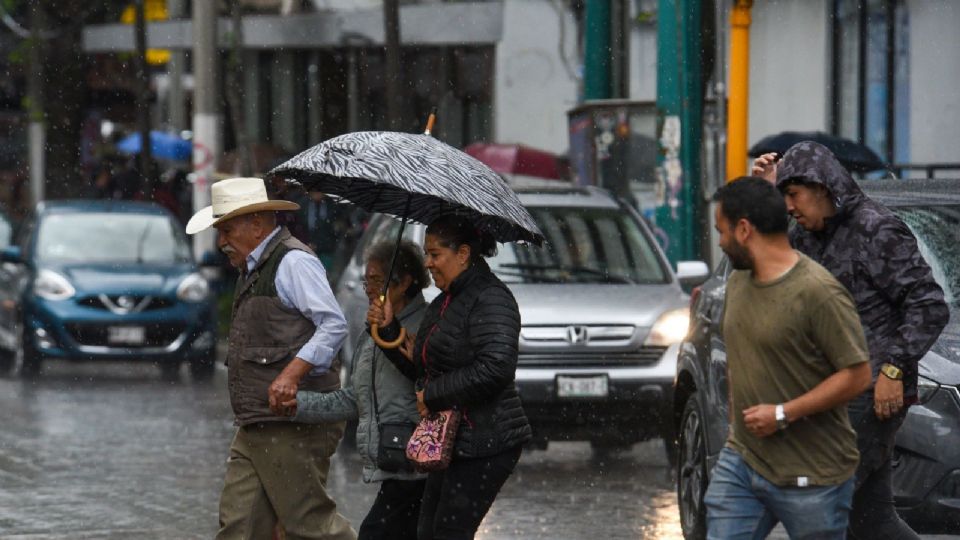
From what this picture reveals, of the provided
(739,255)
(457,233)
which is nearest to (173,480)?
(457,233)

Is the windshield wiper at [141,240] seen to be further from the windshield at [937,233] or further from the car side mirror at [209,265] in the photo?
the windshield at [937,233]

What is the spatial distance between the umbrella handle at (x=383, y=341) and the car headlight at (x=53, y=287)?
37.2 ft

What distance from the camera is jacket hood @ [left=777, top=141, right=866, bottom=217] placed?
700cm

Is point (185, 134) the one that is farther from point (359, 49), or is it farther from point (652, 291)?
point (652, 291)

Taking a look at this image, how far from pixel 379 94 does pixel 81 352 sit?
18.6m

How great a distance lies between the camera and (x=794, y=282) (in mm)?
5941

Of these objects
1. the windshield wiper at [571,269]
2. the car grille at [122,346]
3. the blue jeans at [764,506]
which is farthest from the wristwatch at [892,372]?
the car grille at [122,346]

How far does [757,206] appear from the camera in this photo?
5.95m

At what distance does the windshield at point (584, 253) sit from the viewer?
13242 mm

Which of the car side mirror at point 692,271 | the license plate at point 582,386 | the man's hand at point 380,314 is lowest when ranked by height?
the license plate at point 582,386

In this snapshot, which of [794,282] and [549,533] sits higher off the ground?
[794,282]

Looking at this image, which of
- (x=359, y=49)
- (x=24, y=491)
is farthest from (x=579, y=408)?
(x=359, y=49)

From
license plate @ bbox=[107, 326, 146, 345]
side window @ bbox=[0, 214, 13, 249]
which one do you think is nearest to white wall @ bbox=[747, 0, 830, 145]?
license plate @ bbox=[107, 326, 146, 345]

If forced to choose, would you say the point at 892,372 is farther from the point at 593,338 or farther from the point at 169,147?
the point at 169,147
